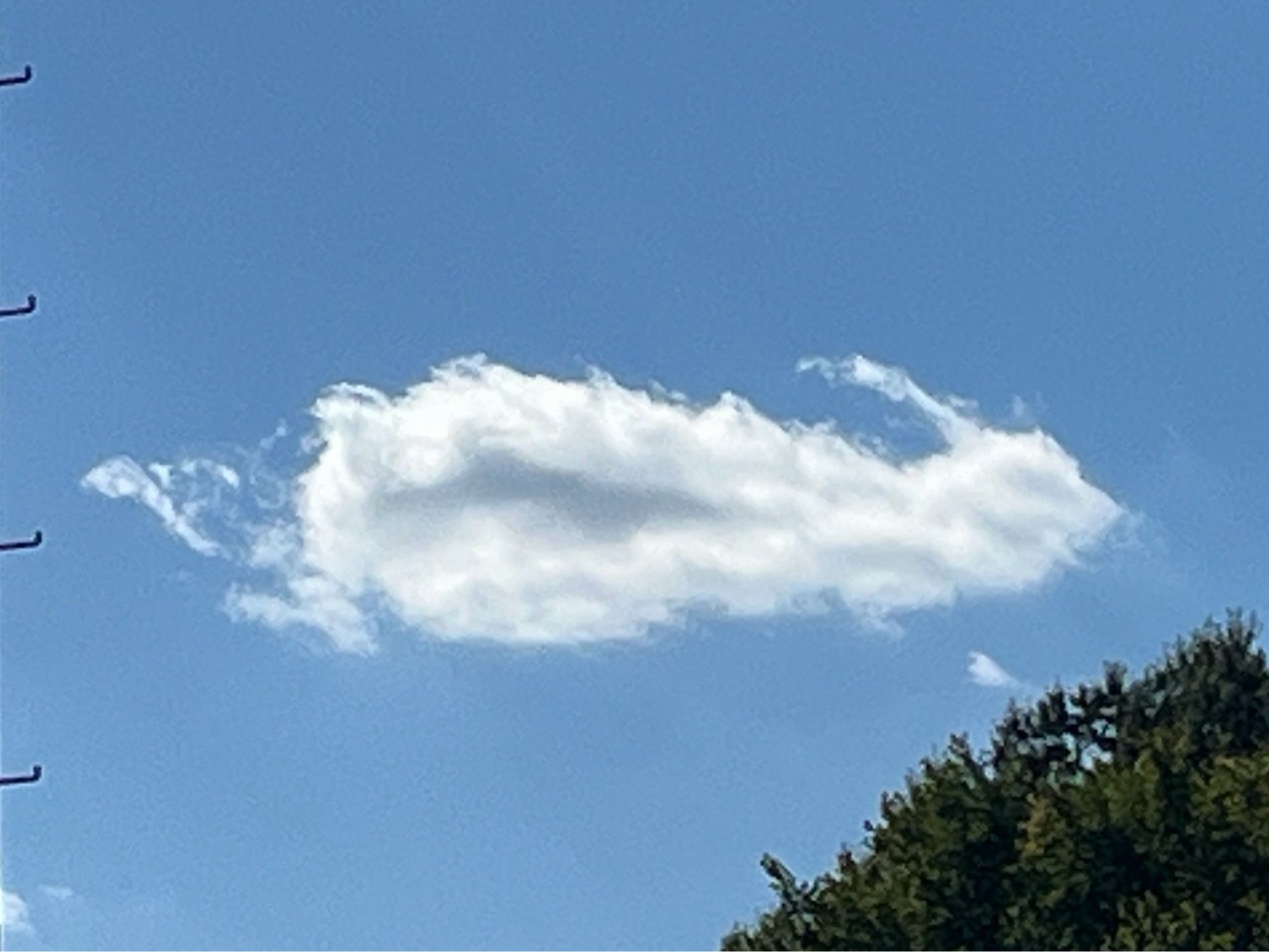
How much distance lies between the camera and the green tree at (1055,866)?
5428cm

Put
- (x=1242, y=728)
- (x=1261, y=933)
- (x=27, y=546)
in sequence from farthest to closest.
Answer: (x=1242, y=728) < (x=1261, y=933) < (x=27, y=546)

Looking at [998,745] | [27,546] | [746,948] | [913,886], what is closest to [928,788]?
[913,886]

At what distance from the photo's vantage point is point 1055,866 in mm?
54781

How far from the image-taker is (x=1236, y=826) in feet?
179

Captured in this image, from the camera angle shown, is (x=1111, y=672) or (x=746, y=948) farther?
(x=1111, y=672)

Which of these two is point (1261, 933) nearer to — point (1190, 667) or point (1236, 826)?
point (1236, 826)

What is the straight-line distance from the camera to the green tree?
54281mm

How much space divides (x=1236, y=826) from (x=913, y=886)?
21.6 feet

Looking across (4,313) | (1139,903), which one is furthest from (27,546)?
(1139,903)

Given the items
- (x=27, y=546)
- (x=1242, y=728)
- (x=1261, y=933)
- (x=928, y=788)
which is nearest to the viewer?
(x=27, y=546)

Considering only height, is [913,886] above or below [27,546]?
above

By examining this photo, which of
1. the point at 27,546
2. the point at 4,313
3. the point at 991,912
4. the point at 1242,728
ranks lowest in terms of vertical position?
the point at 27,546

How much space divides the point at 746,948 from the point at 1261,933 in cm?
1222

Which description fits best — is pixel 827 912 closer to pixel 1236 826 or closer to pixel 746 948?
pixel 746 948
